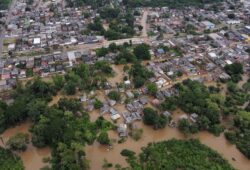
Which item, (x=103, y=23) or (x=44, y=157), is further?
(x=103, y=23)

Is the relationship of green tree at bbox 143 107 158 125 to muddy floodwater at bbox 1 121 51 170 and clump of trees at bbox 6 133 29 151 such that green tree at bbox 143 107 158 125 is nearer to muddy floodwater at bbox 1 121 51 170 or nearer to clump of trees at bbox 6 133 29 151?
muddy floodwater at bbox 1 121 51 170

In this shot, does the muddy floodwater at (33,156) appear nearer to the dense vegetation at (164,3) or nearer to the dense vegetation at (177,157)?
the dense vegetation at (177,157)

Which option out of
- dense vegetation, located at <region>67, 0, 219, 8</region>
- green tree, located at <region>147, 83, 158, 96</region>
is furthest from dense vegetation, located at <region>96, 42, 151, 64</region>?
dense vegetation, located at <region>67, 0, 219, 8</region>

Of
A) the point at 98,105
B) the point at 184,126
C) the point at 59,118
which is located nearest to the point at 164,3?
the point at 98,105

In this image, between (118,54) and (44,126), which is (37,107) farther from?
(118,54)

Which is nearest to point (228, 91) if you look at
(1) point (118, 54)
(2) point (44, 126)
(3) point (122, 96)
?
(3) point (122, 96)

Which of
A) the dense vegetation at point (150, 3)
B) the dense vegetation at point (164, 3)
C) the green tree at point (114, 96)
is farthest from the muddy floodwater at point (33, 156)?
the dense vegetation at point (164, 3)

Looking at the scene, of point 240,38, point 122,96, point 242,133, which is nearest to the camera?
point 242,133
